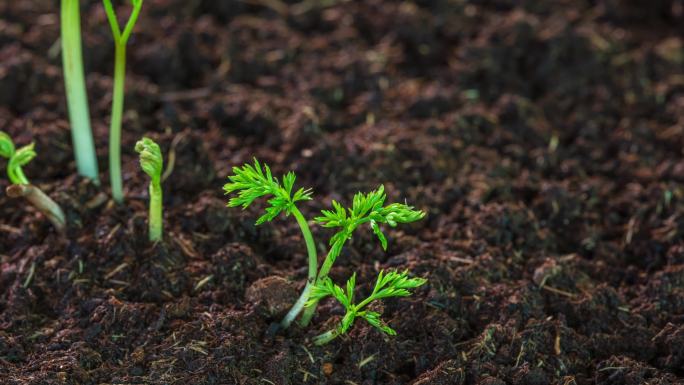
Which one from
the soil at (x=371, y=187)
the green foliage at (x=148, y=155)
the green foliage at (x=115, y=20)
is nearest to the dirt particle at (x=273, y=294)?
the soil at (x=371, y=187)

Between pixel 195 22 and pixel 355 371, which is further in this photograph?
pixel 195 22

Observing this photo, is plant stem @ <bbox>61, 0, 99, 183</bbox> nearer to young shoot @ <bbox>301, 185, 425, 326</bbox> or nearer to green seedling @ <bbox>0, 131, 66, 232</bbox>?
green seedling @ <bbox>0, 131, 66, 232</bbox>

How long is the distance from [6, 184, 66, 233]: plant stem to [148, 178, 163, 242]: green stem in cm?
20

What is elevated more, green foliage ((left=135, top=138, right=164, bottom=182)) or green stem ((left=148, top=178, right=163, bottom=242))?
green foliage ((left=135, top=138, right=164, bottom=182))

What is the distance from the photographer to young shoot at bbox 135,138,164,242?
1594 millimetres

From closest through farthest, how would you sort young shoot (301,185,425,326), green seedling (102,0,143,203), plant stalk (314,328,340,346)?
young shoot (301,185,425,326) < plant stalk (314,328,340,346) < green seedling (102,0,143,203)

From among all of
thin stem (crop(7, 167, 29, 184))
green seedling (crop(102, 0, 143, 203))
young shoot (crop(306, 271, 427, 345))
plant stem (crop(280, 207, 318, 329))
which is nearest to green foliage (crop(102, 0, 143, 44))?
green seedling (crop(102, 0, 143, 203))

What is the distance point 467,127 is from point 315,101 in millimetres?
418

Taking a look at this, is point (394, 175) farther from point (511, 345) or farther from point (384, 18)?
point (384, 18)

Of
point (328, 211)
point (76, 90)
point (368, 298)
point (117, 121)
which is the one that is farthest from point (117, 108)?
point (368, 298)

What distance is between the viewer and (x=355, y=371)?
5.35 feet

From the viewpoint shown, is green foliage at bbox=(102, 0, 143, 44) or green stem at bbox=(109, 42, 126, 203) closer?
green foliage at bbox=(102, 0, 143, 44)

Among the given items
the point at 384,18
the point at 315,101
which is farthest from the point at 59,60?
the point at 384,18

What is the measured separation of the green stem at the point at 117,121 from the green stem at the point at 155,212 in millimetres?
145
